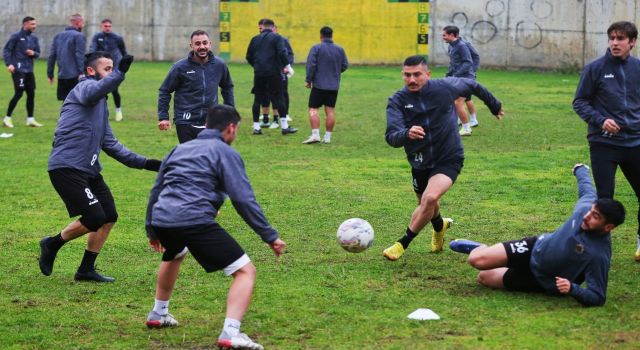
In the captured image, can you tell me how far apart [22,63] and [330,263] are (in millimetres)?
13826

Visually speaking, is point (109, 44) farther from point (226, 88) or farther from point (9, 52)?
point (226, 88)

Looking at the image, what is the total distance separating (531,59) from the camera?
37.7 meters

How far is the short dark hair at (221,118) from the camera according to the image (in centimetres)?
751

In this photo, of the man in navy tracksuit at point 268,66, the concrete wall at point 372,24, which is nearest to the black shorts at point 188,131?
the man in navy tracksuit at point 268,66

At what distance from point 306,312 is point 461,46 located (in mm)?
12617

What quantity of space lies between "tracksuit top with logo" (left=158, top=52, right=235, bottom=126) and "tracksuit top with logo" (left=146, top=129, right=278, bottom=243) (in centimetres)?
579

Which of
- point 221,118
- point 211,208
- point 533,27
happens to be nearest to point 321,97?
point 221,118

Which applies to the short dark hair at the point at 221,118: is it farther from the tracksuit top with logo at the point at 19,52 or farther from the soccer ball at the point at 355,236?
the tracksuit top with logo at the point at 19,52

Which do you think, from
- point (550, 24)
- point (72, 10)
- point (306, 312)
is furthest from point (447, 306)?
point (72, 10)

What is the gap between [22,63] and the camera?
22109 millimetres

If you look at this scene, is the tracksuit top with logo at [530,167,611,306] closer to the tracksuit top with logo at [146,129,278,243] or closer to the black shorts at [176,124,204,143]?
the tracksuit top with logo at [146,129,278,243]

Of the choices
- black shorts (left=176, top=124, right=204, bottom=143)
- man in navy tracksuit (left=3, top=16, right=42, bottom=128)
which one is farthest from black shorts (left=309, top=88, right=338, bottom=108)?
black shorts (left=176, top=124, right=204, bottom=143)

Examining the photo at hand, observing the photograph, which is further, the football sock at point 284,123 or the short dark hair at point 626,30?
the football sock at point 284,123

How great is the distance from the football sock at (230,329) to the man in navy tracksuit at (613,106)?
426cm
